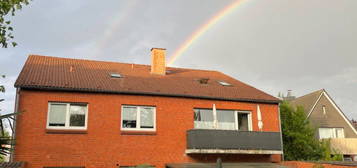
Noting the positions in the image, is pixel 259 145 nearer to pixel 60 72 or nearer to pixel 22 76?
pixel 60 72

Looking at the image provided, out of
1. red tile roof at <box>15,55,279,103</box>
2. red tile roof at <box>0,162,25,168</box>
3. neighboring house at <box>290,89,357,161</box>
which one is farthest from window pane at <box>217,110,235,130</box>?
neighboring house at <box>290,89,357,161</box>

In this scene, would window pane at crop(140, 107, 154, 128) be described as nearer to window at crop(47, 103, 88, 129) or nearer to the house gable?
window at crop(47, 103, 88, 129)

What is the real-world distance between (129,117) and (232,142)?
17.7 ft

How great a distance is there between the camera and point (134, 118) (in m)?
17.4

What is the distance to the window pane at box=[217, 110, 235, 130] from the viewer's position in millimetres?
18953

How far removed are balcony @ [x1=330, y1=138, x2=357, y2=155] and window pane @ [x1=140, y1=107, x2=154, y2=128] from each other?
20.6 metres

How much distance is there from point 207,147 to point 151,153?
2805mm

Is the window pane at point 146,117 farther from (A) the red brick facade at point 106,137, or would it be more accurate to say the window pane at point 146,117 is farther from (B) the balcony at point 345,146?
(B) the balcony at point 345,146

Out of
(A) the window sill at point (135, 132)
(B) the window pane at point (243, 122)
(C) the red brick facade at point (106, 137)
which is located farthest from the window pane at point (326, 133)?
(A) the window sill at point (135, 132)

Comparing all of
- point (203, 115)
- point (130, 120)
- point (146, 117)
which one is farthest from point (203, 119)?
point (130, 120)

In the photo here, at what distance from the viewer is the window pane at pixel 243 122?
63.9ft

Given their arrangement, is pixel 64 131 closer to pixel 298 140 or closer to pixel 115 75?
pixel 115 75

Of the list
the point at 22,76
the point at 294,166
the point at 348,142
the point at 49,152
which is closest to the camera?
the point at 49,152

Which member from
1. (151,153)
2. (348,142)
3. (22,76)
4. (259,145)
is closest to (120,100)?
(151,153)
